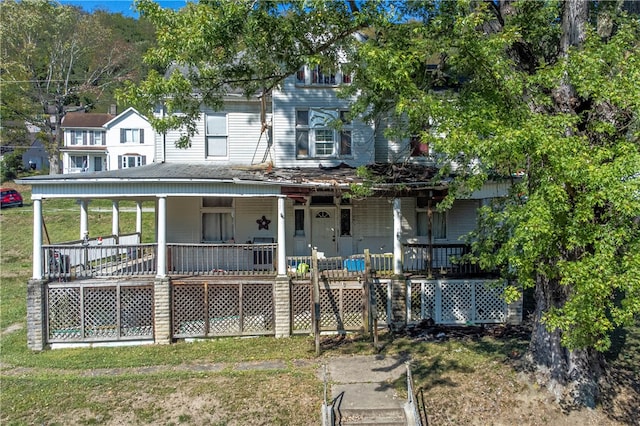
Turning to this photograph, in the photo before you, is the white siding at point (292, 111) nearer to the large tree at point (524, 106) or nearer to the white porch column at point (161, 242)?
the large tree at point (524, 106)

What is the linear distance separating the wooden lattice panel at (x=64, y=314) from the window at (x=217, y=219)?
16.8ft

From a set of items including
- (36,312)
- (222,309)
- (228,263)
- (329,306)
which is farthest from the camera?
(228,263)

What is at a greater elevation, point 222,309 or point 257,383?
point 222,309

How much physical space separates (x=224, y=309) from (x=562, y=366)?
8.35 metres

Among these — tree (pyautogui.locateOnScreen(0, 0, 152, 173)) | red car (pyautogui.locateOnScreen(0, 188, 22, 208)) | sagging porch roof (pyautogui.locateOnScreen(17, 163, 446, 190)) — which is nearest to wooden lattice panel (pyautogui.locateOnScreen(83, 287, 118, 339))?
sagging porch roof (pyautogui.locateOnScreen(17, 163, 446, 190))

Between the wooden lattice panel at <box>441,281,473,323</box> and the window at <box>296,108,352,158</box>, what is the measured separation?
18.7 feet

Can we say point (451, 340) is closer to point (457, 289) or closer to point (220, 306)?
point (457, 289)

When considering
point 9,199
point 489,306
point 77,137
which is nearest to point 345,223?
point 489,306

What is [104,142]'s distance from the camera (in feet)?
147

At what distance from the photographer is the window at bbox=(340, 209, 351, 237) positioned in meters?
16.1

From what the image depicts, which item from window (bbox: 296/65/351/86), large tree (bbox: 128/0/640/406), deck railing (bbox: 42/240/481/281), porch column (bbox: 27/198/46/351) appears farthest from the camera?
window (bbox: 296/65/351/86)

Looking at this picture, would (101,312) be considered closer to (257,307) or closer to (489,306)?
(257,307)

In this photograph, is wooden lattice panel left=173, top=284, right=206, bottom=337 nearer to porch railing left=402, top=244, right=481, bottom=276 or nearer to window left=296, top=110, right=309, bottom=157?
window left=296, top=110, right=309, bottom=157

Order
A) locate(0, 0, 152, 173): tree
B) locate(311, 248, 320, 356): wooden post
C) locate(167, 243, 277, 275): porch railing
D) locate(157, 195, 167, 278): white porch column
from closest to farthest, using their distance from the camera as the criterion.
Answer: locate(311, 248, 320, 356): wooden post, locate(157, 195, 167, 278): white porch column, locate(167, 243, 277, 275): porch railing, locate(0, 0, 152, 173): tree
